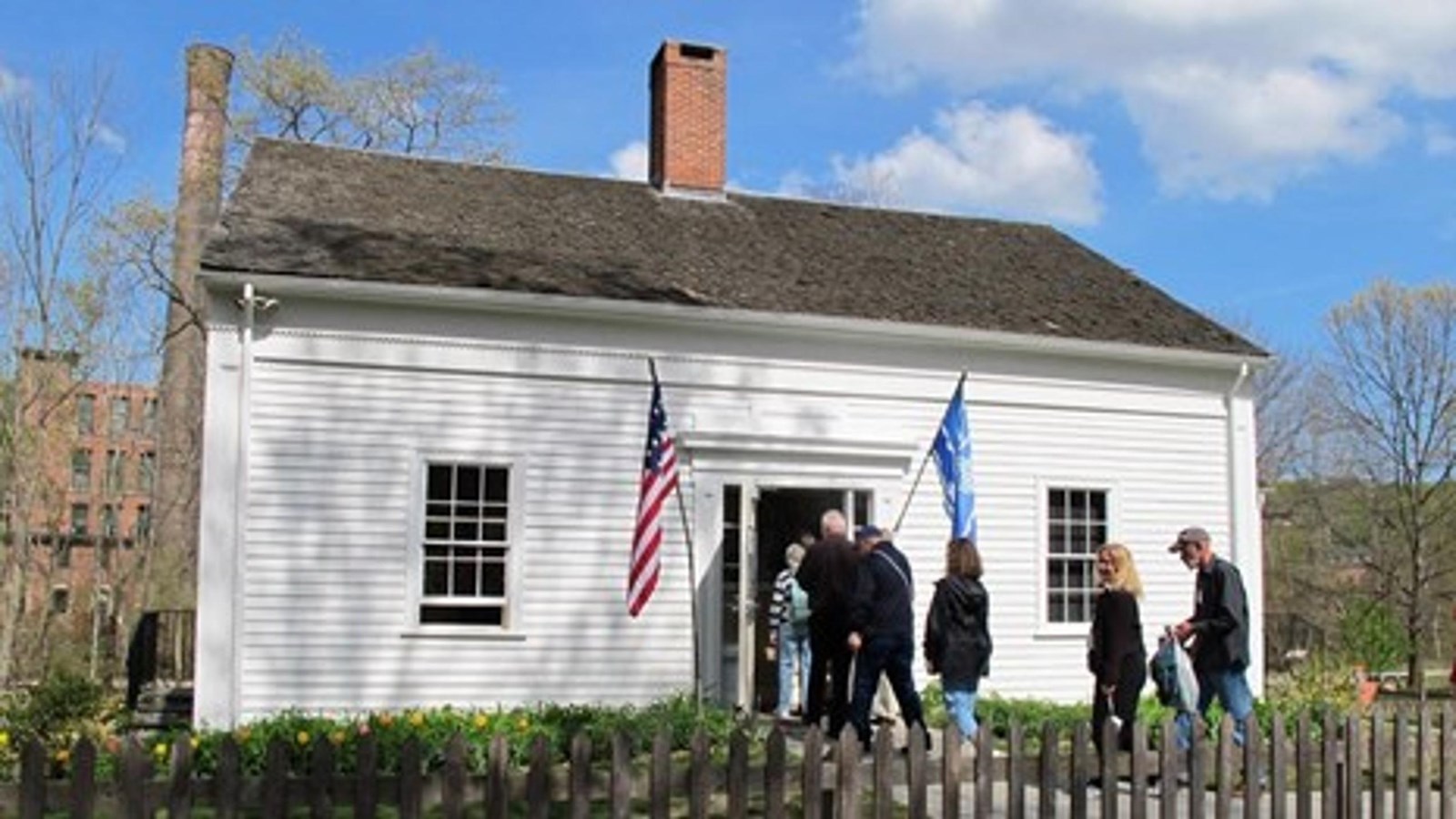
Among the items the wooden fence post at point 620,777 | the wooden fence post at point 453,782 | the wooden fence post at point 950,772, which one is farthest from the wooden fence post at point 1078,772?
the wooden fence post at point 453,782

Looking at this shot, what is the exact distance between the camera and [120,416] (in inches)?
1505

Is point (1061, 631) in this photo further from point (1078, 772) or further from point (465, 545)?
point (1078, 772)

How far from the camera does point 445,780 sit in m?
5.82

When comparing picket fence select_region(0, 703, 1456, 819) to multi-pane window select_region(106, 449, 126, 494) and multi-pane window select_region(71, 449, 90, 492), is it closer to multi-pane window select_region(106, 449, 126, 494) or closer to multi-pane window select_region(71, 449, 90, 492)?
multi-pane window select_region(106, 449, 126, 494)

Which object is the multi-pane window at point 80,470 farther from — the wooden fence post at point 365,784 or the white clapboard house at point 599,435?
the wooden fence post at point 365,784

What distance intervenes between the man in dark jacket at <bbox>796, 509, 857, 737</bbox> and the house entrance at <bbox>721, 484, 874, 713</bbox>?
10.7ft

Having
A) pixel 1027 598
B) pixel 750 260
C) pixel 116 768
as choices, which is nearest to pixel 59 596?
pixel 750 260

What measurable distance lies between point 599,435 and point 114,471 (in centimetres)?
2631

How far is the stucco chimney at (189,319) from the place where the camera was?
27672 mm

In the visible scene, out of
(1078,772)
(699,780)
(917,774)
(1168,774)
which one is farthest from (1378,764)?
(699,780)

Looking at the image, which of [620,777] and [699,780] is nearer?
[620,777]

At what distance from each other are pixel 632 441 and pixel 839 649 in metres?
4.45

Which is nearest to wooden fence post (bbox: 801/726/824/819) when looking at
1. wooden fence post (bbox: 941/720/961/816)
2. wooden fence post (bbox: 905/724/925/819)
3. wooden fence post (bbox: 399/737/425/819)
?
wooden fence post (bbox: 905/724/925/819)

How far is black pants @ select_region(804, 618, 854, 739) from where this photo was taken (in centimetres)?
1191
